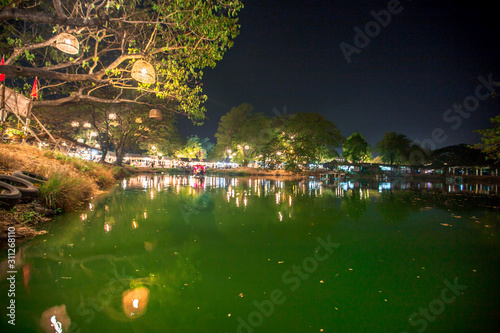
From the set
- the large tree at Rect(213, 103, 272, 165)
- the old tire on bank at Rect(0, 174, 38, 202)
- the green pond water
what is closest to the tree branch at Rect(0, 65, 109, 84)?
the old tire on bank at Rect(0, 174, 38, 202)

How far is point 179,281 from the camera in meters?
2.54

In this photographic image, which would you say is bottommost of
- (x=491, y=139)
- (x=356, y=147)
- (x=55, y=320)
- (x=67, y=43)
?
(x=55, y=320)

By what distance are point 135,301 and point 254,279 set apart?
125 cm

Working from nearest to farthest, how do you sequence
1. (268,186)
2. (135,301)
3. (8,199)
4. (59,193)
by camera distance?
(135,301)
(8,199)
(59,193)
(268,186)

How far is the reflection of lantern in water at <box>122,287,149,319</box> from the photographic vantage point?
1.99m

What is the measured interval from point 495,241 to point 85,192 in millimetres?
11031

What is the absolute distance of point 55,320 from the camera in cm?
189

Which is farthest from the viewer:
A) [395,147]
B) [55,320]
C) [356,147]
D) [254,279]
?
[395,147]

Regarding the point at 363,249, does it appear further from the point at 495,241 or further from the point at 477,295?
the point at 495,241

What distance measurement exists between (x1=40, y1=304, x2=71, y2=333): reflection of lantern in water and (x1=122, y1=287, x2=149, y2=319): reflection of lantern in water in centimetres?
43

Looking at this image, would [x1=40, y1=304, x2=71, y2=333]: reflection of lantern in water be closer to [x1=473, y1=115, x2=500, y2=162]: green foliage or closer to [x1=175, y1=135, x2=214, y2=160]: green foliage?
[x1=473, y1=115, x2=500, y2=162]: green foliage

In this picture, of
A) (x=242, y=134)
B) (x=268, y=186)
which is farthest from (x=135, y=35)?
(x=242, y=134)

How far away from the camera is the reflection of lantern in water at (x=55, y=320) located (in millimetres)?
1805

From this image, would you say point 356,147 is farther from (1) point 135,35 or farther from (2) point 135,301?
(2) point 135,301
